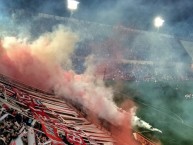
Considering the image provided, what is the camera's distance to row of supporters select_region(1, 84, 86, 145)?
6.61 m

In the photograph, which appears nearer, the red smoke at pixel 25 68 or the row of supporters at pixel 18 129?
the row of supporters at pixel 18 129

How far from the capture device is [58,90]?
13.3 meters

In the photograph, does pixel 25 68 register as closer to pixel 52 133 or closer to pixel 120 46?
pixel 52 133

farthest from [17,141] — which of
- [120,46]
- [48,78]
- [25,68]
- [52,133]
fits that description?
[120,46]

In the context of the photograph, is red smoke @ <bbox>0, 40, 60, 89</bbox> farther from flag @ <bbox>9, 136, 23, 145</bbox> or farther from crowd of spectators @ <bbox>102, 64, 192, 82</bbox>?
crowd of spectators @ <bbox>102, 64, 192, 82</bbox>

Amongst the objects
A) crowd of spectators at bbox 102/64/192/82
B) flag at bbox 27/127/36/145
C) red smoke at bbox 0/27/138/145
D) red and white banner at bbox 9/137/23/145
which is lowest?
red and white banner at bbox 9/137/23/145

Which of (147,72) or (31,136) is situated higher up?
(147,72)

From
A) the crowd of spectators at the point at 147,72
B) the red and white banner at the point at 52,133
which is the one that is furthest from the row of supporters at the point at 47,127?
the crowd of spectators at the point at 147,72

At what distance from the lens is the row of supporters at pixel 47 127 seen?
6609 mm

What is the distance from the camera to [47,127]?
7.15 m

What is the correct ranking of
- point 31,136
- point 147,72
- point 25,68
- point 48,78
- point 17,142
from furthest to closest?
point 147,72 < point 48,78 < point 25,68 < point 31,136 < point 17,142

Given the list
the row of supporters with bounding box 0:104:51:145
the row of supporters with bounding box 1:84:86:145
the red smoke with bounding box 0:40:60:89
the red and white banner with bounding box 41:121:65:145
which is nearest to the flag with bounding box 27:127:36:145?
the row of supporters with bounding box 0:104:51:145

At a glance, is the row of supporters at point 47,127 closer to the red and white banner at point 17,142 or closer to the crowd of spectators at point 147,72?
the red and white banner at point 17,142

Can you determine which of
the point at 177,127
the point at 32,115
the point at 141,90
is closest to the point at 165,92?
the point at 141,90
